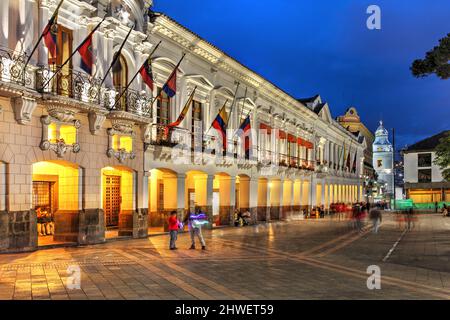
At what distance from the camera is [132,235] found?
2127 cm

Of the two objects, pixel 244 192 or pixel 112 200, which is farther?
pixel 244 192

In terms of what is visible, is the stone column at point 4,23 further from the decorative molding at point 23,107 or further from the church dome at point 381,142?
the church dome at point 381,142

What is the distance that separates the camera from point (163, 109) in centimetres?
2453

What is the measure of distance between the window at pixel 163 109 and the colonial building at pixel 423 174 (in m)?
61.7

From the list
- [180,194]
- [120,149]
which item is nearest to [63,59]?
[120,149]

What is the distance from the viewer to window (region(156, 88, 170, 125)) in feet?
78.9

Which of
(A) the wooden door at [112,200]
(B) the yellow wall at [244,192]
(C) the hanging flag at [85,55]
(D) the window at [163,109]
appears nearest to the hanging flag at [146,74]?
(C) the hanging flag at [85,55]

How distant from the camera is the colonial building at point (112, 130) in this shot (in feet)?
51.6

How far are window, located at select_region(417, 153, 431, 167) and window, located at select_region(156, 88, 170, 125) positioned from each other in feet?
205

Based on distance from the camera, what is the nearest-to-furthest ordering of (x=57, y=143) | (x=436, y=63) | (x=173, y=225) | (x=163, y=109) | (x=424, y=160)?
1. (x=436, y=63)
2. (x=173, y=225)
3. (x=57, y=143)
4. (x=163, y=109)
5. (x=424, y=160)

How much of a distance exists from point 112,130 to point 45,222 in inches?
178

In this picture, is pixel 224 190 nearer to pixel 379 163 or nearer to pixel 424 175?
pixel 424 175
